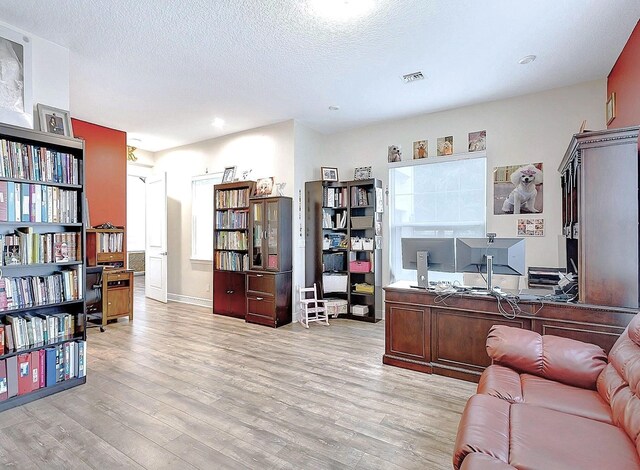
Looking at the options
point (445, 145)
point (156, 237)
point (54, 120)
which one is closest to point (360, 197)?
point (445, 145)

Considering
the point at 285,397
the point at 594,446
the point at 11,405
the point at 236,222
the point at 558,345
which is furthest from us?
the point at 236,222

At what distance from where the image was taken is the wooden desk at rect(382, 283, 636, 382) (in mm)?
2506

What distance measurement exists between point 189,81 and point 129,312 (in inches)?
138

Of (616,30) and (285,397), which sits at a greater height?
(616,30)

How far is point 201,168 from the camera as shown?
20.6 ft

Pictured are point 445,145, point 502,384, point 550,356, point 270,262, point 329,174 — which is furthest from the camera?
point 329,174

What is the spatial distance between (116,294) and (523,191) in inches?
227

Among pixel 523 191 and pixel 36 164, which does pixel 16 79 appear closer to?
pixel 36 164

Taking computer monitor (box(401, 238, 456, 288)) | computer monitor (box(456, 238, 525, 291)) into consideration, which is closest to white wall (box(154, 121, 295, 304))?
computer monitor (box(401, 238, 456, 288))

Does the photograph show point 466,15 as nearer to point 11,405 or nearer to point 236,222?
point 236,222

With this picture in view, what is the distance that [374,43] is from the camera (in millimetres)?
3029

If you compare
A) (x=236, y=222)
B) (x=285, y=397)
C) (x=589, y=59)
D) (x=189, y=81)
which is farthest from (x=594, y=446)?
(x=236, y=222)

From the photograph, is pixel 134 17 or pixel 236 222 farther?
pixel 236 222

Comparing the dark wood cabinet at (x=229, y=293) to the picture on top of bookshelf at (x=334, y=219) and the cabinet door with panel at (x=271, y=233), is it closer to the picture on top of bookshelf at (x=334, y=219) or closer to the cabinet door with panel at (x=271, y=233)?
the cabinet door with panel at (x=271, y=233)
